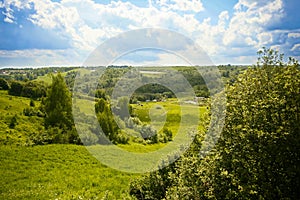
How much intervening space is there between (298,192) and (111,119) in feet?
141

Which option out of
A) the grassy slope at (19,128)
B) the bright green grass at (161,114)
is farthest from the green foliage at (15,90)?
the bright green grass at (161,114)

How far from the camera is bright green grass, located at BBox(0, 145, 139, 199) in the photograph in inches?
1017

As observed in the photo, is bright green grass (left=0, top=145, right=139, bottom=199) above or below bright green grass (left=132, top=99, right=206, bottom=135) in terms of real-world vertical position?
below

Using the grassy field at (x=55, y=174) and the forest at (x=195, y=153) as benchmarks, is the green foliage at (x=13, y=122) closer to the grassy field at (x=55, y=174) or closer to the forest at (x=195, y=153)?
the forest at (x=195, y=153)

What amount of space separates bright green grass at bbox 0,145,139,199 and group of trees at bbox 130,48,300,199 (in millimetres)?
11613

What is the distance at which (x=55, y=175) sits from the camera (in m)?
31.0

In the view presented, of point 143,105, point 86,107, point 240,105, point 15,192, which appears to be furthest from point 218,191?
point 143,105

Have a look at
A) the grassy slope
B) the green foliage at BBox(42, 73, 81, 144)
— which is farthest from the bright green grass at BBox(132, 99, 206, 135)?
the grassy slope

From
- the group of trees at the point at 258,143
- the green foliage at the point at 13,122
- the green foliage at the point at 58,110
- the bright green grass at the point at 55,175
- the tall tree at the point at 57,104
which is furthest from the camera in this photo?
the green foliage at the point at 13,122

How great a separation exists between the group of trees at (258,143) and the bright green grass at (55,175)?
1161cm

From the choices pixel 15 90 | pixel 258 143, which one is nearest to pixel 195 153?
pixel 258 143

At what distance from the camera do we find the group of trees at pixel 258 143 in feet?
49.2

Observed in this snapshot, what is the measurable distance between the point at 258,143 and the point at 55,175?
23.0 meters

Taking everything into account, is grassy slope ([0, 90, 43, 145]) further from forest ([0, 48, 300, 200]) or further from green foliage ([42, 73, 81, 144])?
green foliage ([42, 73, 81, 144])
